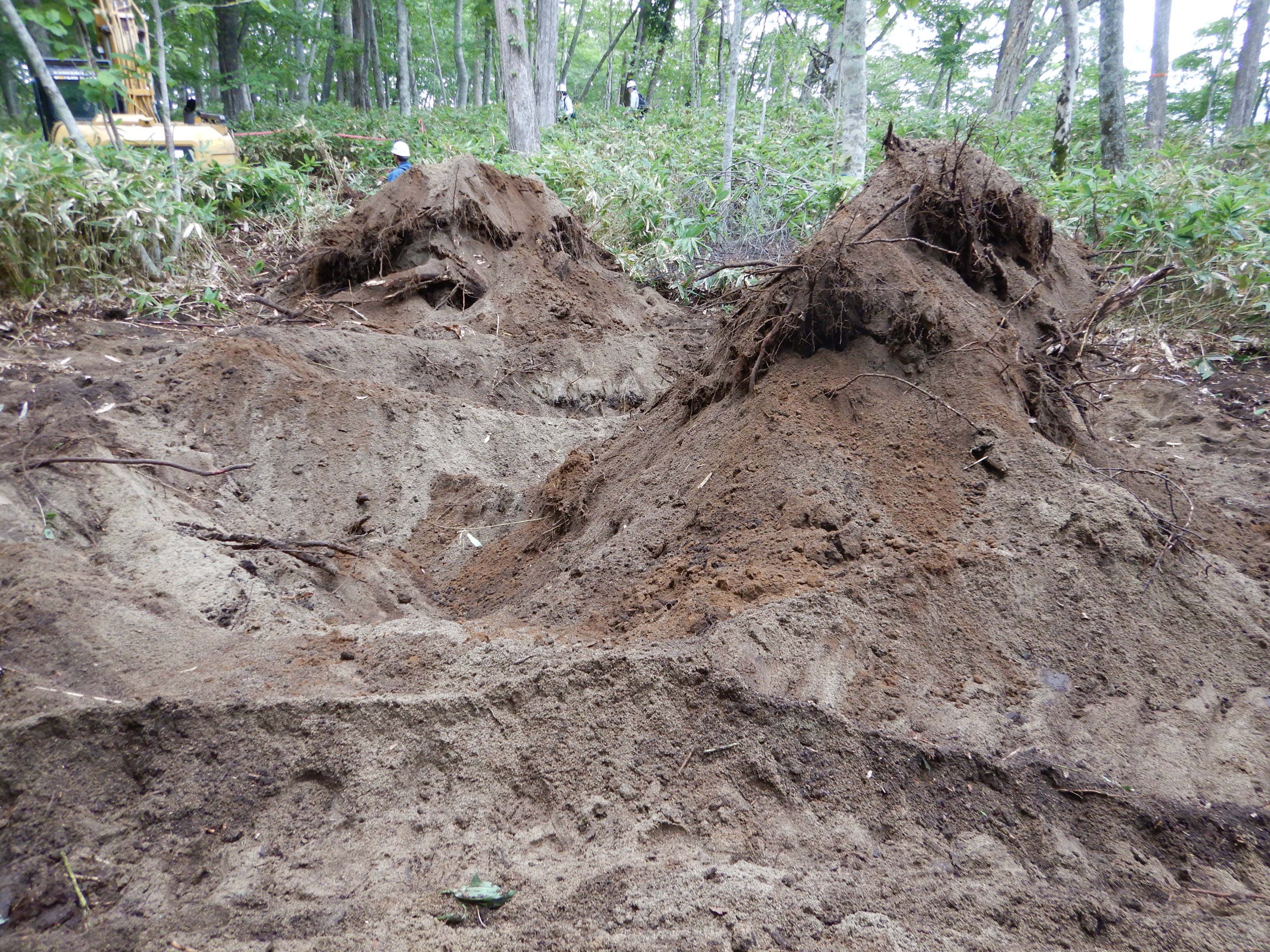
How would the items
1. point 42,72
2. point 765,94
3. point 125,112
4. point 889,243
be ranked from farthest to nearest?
1. point 765,94
2. point 125,112
3. point 42,72
4. point 889,243

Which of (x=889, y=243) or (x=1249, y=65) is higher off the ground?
(x=1249, y=65)

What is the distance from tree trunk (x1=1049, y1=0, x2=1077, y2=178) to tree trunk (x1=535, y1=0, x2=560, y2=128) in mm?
7905

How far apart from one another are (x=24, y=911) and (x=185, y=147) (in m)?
10.3

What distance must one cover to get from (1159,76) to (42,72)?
51.8 ft

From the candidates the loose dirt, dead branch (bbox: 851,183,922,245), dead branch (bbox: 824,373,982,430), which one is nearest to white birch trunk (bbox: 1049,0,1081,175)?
the loose dirt

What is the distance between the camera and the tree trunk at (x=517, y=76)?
10.8 metres

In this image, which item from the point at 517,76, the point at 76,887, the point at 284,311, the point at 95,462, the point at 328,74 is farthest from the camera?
the point at 328,74

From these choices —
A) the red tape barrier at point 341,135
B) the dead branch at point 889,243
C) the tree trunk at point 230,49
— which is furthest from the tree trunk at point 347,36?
the dead branch at point 889,243

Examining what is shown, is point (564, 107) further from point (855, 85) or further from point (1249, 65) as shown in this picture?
point (1249, 65)

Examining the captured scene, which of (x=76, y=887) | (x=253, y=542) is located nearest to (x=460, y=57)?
(x=253, y=542)

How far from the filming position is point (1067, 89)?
9.42 m

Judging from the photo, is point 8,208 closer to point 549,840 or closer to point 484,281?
point 484,281

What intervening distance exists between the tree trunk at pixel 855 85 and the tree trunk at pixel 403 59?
11647mm

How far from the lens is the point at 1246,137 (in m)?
10.2
